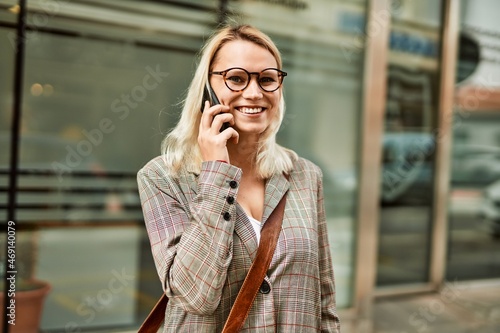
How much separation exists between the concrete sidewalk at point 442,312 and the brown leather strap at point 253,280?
4.13m

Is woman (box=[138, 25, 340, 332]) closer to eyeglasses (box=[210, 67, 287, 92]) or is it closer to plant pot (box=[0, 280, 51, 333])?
eyeglasses (box=[210, 67, 287, 92])

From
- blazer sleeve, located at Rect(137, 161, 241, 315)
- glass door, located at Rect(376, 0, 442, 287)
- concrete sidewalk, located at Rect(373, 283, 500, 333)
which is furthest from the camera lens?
glass door, located at Rect(376, 0, 442, 287)

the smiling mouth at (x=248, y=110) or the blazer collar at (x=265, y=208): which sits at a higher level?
the smiling mouth at (x=248, y=110)

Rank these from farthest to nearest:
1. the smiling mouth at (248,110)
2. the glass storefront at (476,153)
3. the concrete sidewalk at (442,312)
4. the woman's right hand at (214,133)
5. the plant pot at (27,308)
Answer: the glass storefront at (476,153), the concrete sidewalk at (442,312), the plant pot at (27,308), the smiling mouth at (248,110), the woman's right hand at (214,133)

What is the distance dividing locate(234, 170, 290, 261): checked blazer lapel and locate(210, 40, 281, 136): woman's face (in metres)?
0.20

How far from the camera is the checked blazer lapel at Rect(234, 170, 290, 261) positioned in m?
1.85

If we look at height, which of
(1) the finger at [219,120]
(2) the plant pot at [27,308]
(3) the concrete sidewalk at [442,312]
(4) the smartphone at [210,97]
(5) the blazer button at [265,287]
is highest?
(4) the smartphone at [210,97]

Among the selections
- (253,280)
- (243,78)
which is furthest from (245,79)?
(253,280)

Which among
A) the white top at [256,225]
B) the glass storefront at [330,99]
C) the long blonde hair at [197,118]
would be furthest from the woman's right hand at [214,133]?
the glass storefront at [330,99]

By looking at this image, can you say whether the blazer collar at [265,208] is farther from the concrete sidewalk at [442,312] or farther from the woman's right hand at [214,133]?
the concrete sidewalk at [442,312]

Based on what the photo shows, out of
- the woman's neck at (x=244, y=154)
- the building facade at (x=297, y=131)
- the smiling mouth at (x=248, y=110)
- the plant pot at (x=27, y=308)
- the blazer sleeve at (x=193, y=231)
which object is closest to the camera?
the blazer sleeve at (x=193, y=231)

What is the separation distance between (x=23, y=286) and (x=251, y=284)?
3315mm

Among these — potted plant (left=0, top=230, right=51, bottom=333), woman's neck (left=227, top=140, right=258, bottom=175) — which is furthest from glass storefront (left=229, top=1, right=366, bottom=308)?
woman's neck (left=227, top=140, right=258, bottom=175)

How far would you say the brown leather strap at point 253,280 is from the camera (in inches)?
68.8
